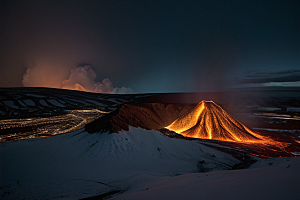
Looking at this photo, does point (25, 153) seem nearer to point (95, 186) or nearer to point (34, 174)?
point (34, 174)

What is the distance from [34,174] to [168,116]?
33363 mm

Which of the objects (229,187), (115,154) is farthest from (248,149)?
(229,187)

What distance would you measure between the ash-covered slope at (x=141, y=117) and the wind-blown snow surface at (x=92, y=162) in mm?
1334

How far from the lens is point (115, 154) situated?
1459 cm

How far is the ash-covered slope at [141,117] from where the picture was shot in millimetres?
18595

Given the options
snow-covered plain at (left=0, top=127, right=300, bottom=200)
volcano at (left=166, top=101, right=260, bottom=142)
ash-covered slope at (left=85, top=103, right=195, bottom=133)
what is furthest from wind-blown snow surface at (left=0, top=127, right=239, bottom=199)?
volcano at (left=166, top=101, right=260, bottom=142)

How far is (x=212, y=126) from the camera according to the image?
91.4 ft

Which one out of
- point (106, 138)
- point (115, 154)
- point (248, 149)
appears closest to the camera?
point (115, 154)

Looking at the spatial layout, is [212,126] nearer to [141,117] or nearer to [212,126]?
[212,126]

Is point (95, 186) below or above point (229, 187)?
below

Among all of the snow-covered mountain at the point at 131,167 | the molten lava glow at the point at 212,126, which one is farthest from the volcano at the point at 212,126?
the snow-covered mountain at the point at 131,167

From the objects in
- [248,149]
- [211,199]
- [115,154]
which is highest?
[211,199]

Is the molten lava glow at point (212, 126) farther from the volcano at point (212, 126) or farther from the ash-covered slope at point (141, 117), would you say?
the ash-covered slope at point (141, 117)

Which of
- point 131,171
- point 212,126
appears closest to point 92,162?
point 131,171
